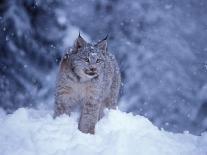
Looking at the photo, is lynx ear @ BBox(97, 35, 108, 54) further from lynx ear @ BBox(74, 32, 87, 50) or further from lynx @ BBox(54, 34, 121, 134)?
lynx ear @ BBox(74, 32, 87, 50)

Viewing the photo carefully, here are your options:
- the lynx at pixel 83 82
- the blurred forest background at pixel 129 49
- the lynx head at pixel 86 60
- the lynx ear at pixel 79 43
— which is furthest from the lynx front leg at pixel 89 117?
the blurred forest background at pixel 129 49

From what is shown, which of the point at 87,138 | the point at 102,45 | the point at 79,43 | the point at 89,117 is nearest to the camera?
the point at 87,138

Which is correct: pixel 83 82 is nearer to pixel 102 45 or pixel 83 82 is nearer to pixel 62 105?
pixel 62 105

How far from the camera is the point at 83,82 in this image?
320 inches

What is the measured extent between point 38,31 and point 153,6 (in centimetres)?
393

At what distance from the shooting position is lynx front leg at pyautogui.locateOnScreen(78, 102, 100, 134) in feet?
26.0

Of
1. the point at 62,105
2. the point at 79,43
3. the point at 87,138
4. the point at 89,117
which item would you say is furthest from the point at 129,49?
the point at 87,138

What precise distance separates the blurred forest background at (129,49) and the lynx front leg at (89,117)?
279 cm

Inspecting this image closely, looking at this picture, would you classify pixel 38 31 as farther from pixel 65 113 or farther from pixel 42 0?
pixel 65 113

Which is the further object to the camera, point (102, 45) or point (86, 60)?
point (102, 45)

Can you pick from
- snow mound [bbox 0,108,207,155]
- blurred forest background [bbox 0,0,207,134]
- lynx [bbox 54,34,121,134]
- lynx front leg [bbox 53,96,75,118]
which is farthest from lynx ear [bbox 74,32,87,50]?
blurred forest background [bbox 0,0,207,134]

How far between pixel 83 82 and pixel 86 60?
0.32m

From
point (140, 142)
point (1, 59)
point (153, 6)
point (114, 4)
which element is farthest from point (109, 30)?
point (140, 142)

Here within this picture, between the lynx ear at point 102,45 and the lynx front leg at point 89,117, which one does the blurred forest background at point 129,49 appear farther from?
the lynx front leg at point 89,117
